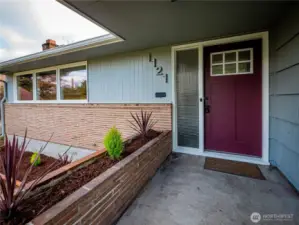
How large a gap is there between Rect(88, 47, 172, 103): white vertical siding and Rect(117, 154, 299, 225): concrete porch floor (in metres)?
1.67

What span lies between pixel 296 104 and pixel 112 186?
2.16 meters

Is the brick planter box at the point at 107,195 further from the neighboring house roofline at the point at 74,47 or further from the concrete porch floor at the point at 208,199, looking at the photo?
the neighboring house roofline at the point at 74,47

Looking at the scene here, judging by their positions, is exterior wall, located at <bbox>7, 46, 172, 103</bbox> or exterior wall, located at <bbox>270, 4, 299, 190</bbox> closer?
exterior wall, located at <bbox>270, 4, 299, 190</bbox>

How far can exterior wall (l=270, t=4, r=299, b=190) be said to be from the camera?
73.6 inches

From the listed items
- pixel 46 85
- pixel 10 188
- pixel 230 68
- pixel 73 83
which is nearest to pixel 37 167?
pixel 73 83

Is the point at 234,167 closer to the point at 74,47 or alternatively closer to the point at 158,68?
the point at 158,68

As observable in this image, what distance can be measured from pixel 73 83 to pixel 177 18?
364 centimetres

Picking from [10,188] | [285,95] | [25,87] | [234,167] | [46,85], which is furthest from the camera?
[25,87]

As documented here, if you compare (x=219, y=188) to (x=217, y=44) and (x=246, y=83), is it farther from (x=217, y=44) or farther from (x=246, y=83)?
(x=217, y=44)

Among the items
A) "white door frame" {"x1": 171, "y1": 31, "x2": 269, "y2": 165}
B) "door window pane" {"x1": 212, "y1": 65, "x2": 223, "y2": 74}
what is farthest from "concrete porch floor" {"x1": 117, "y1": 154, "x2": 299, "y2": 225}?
"door window pane" {"x1": 212, "y1": 65, "x2": 223, "y2": 74}

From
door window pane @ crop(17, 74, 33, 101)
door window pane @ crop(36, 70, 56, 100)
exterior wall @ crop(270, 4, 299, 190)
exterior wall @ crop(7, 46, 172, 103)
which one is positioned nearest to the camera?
exterior wall @ crop(270, 4, 299, 190)

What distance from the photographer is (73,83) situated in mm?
4754

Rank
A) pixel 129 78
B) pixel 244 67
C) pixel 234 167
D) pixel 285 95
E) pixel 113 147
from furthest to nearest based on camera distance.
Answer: pixel 129 78
pixel 244 67
pixel 234 167
pixel 285 95
pixel 113 147

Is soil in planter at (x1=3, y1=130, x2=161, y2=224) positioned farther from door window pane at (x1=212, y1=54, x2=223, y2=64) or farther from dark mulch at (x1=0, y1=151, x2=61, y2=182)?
door window pane at (x1=212, y1=54, x2=223, y2=64)
